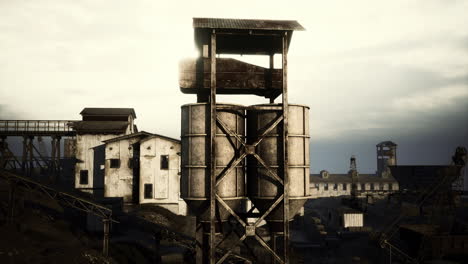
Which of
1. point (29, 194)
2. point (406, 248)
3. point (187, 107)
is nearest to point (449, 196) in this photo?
point (406, 248)

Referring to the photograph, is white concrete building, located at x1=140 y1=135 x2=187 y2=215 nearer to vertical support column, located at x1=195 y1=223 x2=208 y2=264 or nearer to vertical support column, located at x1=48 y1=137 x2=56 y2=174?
vertical support column, located at x1=48 y1=137 x2=56 y2=174

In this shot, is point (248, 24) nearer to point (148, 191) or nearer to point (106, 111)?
point (148, 191)

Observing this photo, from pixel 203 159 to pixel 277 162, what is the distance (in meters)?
2.77

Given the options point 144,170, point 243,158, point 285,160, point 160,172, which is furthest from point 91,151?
point 285,160

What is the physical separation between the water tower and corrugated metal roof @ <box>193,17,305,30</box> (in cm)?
4

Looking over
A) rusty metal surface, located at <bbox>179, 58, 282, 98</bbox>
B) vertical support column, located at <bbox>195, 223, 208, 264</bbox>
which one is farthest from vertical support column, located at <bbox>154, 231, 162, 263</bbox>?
rusty metal surface, located at <bbox>179, 58, 282, 98</bbox>

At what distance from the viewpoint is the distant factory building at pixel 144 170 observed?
1470 inches

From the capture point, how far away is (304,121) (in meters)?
13.3

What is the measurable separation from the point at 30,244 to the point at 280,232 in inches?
877

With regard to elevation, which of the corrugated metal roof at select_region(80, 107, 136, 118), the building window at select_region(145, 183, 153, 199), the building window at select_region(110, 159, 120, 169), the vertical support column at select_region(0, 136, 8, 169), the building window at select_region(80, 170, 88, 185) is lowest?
the building window at select_region(145, 183, 153, 199)

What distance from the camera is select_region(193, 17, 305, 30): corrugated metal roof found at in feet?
41.0

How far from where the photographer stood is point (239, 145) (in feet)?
42.2

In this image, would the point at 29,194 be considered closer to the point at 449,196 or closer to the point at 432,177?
the point at 449,196

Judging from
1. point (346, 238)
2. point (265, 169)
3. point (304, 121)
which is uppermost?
point (304, 121)
